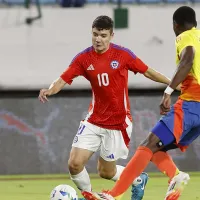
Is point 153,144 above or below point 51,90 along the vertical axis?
below

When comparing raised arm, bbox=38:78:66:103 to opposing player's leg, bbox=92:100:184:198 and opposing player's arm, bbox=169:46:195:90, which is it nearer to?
opposing player's leg, bbox=92:100:184:198

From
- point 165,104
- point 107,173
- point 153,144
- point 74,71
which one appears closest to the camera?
point 165,104

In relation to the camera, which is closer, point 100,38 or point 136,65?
point 100,38

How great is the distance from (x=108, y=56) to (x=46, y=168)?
6665mm

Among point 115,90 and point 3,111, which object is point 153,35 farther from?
point 115,90

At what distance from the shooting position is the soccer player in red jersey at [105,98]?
9.67 metres

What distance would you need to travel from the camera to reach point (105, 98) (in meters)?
9.80

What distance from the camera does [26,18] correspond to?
16953 millimetres

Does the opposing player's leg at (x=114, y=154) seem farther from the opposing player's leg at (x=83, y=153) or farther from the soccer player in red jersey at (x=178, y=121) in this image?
the soccer player in red jersey at (x=178, y=121)

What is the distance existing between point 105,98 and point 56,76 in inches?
290

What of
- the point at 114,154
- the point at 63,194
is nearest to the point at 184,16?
the point at 114,154

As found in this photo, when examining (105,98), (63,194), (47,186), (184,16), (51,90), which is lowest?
(47,186)

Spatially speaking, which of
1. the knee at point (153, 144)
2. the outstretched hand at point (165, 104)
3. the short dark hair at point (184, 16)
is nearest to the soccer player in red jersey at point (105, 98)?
the short dark hair at point (184, 16)

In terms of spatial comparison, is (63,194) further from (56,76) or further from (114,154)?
(56,76)
